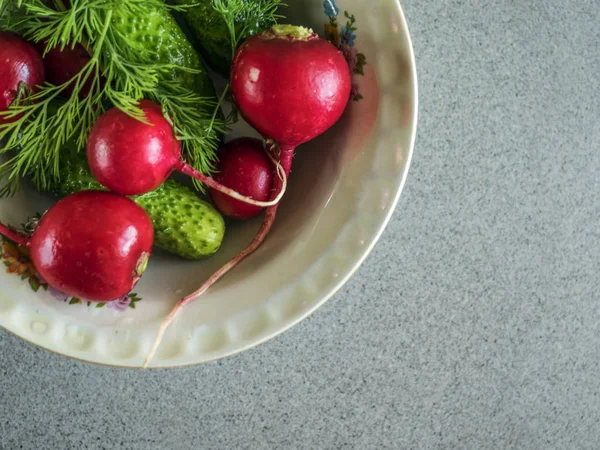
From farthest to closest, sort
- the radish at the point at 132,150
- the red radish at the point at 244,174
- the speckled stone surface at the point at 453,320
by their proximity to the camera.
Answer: the speckled stone surface at the point at 453,320
the red radish at the point at 244,174
the radish at the point at 132,150

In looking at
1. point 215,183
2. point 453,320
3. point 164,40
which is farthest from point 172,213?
point 453,320

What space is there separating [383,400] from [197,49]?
1.83 ft

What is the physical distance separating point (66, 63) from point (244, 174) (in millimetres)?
230

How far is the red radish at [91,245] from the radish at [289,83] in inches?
3.1

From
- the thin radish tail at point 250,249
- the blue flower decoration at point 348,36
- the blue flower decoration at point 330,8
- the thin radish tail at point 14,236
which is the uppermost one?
the blue flower decoration at point 330,8

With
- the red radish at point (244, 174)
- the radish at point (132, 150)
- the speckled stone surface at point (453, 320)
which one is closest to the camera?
the radish at point (132, 150)

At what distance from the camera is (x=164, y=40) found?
2.13 ft

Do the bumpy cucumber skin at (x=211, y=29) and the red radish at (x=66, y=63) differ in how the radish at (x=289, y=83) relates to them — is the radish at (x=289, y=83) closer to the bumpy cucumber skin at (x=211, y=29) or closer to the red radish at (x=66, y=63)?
the bumpy cucumber skin at (x=211, y=29)

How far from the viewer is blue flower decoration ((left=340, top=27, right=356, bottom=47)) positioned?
2.14ft

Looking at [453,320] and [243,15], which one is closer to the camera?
[243,15]

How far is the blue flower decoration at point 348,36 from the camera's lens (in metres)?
0.65

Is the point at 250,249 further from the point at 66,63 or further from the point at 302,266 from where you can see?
the point at 66,63

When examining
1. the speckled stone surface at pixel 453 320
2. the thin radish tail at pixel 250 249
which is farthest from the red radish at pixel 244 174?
the speckled stone surface at pixel 453 320

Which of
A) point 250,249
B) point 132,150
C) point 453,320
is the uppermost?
point 132,150
